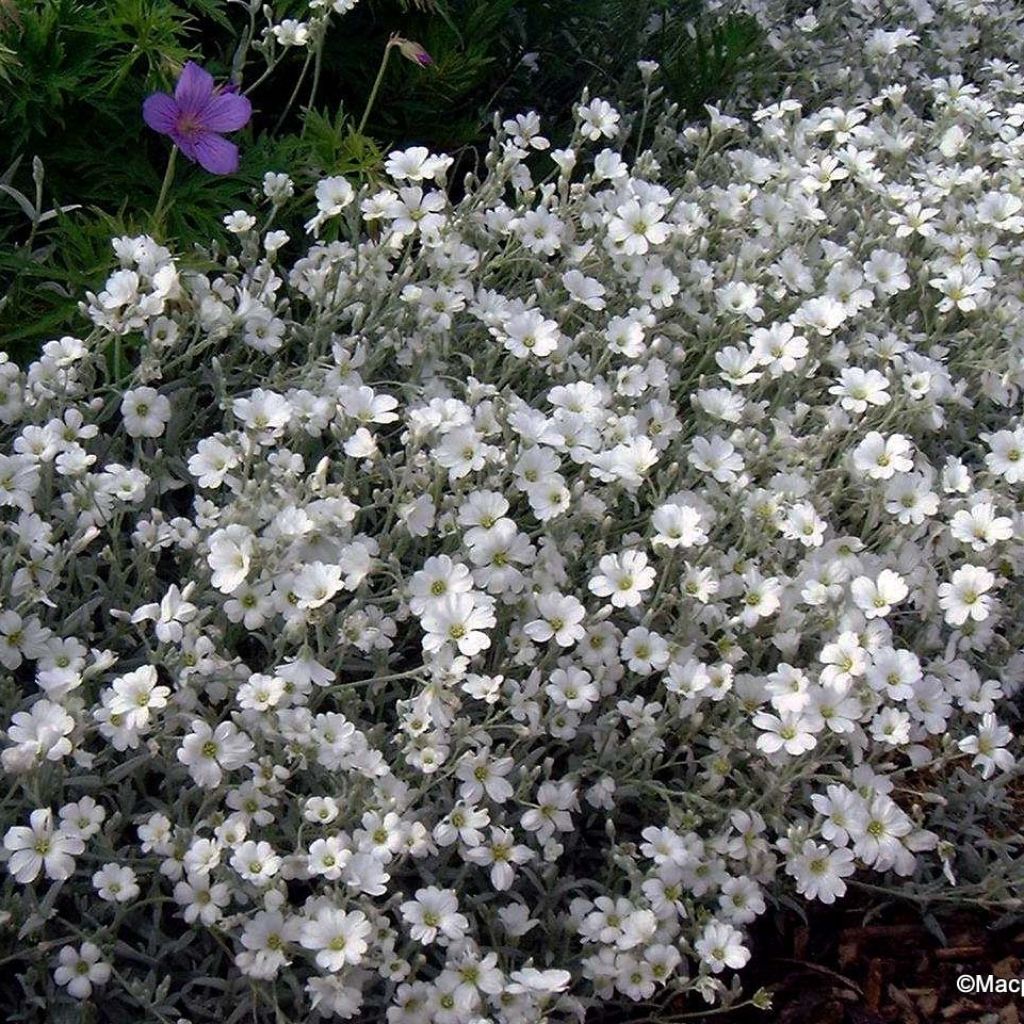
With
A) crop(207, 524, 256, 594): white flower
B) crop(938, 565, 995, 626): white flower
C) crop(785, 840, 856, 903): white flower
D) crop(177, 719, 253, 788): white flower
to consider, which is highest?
crop(938, 565, 995, 626): white flower

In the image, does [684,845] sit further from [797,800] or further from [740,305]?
[740,305]

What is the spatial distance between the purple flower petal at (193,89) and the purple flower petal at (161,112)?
0.06 ft

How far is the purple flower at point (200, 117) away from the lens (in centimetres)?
286

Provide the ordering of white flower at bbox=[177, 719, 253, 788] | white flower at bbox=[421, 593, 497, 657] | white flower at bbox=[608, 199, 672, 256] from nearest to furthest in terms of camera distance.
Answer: white flower at bbox=[177, 719, 253, 788] → white flower at bbox=[421, 593, 497, 657] → white flower at bbox=[608, 199, 672, 256]

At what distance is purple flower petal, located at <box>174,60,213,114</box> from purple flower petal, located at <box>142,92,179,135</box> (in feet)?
0.06

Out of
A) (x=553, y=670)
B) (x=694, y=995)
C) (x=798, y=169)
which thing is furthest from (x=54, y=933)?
(x=798, y=169)

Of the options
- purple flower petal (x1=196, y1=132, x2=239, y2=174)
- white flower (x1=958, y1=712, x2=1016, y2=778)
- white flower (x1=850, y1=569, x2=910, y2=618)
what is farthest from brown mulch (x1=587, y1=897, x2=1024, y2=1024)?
purple flower petal (x1=196, y1=132, x2=239, y2=174)

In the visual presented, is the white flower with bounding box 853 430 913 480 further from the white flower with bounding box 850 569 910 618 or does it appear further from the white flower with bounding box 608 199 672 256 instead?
the white flower with bounding box 608 199 672 256

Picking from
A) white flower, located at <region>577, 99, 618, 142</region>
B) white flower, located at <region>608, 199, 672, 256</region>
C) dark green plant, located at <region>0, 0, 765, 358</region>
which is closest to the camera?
dark green plant, located at <region>0, 0, 765, 358</region>

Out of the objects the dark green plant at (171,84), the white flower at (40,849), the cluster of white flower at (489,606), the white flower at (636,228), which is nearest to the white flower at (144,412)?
the cluster of white flower at (489,606)

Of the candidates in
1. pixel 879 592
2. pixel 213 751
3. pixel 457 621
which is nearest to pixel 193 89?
pixel 457 621

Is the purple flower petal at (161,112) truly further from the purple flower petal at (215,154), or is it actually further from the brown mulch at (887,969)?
the brown mulch at (887,969)

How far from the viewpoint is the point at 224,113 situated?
2924 mm

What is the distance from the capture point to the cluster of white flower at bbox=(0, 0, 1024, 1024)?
2.25 metres
